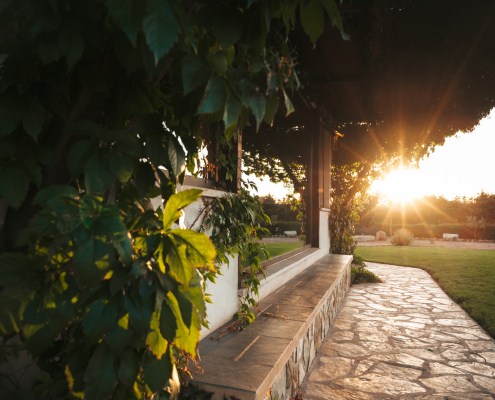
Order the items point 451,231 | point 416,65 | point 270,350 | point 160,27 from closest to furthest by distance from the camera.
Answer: point 160,27
point 270,350
point 416,65
point 451,231

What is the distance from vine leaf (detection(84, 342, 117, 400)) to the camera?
2.44 feet

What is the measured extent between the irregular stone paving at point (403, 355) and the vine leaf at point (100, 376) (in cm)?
242

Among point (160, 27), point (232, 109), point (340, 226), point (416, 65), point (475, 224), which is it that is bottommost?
point (340, 226)

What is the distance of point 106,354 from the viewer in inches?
29.9

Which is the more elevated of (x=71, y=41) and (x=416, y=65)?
(x=416, y=65)

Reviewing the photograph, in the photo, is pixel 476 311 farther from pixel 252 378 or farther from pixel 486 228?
pixel 486 228

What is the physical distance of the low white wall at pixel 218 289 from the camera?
2525 mm

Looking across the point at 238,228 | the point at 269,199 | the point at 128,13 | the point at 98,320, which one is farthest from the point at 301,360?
the point at 269,199

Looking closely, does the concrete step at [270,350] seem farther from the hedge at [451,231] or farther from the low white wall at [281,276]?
the hedge at [451,231]

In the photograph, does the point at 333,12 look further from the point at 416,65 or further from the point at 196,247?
the point at 416,65

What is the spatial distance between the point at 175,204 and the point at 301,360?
2.53 m

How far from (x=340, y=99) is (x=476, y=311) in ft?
14.4

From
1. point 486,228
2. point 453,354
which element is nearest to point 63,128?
point 453,354

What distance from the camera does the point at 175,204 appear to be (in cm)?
95
